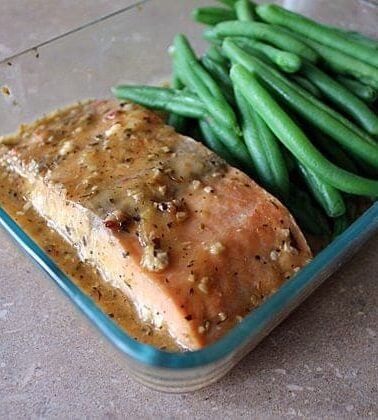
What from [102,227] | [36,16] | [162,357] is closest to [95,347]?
[102,227]

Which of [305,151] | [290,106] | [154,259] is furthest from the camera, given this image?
[290,106]

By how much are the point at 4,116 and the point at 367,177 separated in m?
1.02

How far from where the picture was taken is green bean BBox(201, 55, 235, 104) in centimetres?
196

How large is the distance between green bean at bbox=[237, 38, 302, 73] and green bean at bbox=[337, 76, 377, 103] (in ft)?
0.53

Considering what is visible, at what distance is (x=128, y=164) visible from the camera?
1.69 m

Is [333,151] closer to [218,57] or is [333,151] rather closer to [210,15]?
[218,57]

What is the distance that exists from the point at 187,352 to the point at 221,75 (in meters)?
0.97

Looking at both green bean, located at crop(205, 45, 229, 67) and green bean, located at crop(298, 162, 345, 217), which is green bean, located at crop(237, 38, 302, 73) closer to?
green bean, located at crop(205, 45, 229, 67)

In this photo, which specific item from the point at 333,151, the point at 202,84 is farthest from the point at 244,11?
the point at 333,151

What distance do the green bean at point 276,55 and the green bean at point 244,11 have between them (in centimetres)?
13

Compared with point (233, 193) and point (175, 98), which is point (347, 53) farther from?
point (233, 193)

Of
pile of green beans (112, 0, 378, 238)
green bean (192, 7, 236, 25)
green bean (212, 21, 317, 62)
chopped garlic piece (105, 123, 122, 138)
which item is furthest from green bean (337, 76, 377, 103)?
chopped garlic piece (105, 123, 122, 138)

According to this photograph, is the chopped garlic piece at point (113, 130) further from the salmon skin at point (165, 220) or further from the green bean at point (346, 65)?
the green bean at point (346, 65)

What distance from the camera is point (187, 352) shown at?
1.26 metres
